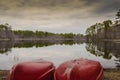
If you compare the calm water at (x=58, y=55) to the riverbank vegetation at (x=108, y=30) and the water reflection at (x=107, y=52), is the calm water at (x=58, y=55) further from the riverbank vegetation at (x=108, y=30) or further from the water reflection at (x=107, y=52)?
the riverbank vegetation at (x=108, y=30)

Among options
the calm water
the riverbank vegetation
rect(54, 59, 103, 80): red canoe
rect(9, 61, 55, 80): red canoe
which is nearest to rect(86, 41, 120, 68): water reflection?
the calm water

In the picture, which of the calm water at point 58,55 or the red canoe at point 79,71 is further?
the calm water at point 58,55

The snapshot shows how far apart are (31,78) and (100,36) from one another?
182 m

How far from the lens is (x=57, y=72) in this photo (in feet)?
33.3

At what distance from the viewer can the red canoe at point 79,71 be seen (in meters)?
9.46

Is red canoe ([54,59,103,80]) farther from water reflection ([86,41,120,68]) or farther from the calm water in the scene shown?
water reflection ([86,41,120,68])

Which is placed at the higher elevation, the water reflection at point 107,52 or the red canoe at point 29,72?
the red canoe at point 29,72

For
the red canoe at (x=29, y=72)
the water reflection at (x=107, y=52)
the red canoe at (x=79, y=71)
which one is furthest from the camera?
the water reflection at (x=107, y=52)

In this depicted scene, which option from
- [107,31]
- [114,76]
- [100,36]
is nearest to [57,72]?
[114,76]

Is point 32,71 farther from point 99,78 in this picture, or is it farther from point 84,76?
point 99,78

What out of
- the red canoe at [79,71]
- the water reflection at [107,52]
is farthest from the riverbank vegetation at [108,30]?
the red canoe at [79,71]

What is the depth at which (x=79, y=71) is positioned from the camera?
9555mm

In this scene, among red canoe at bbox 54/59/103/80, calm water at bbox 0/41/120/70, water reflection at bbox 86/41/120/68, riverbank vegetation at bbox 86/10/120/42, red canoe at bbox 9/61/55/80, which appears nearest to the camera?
red canoe at bbox 54/59/103/80

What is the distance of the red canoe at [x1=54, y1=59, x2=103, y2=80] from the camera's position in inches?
372
